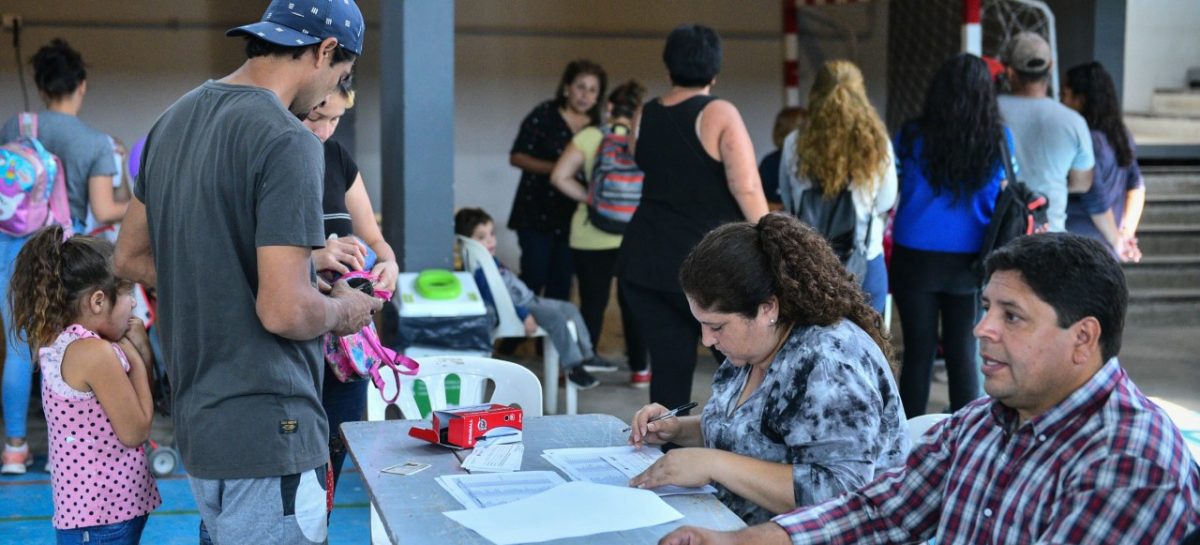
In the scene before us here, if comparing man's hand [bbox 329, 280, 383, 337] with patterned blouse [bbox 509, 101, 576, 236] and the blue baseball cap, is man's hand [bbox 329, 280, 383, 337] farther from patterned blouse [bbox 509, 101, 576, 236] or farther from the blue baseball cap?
patterned blouse [bbox 509, 101, 576, 236]

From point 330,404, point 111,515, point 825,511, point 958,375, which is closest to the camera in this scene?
point 825,511

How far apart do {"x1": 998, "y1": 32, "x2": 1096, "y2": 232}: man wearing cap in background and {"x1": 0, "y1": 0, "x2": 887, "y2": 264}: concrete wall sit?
201 inches

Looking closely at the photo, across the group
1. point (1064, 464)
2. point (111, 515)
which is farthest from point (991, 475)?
point (111, 515)

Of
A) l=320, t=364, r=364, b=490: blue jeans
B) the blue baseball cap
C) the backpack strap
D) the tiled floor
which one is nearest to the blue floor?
the tiled floor

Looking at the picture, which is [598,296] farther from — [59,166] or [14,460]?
[14,460]

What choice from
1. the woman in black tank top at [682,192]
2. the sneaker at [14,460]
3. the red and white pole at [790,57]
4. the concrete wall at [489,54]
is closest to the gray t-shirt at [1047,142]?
the woman in black tank top at [682,192]

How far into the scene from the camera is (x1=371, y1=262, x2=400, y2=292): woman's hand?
2970 mm

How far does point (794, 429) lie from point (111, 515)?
1.65m

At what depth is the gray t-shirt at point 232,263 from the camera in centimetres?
206

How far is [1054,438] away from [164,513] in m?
3.28

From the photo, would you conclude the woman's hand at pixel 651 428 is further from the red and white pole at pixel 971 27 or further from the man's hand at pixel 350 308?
the red and white pole at pixel 971 27

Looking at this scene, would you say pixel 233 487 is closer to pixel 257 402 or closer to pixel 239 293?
pixel 257 402

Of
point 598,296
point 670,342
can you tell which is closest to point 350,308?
point 670,342

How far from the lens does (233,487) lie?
2.19 m
